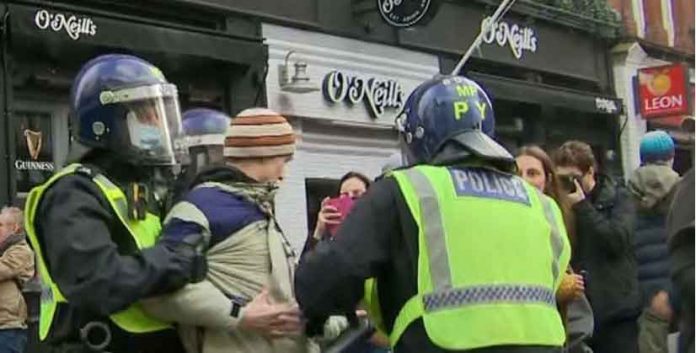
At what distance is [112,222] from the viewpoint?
370 centimetres

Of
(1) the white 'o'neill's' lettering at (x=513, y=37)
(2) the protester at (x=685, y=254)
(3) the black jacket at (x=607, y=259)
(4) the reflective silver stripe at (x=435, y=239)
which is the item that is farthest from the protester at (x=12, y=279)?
(1) the white 'o'neill's' lettering at (x=513, y=37)

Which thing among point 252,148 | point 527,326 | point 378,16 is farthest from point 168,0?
point 527,326

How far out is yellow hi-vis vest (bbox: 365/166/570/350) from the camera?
A: 11.8 ft

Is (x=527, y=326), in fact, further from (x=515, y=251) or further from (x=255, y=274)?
(x=255, y=274)

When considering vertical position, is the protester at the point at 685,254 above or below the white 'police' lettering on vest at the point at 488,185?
below

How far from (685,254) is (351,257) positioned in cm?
92

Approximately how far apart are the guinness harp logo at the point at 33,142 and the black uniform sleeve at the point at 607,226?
5820mm

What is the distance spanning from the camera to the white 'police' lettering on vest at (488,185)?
3697 millimetres

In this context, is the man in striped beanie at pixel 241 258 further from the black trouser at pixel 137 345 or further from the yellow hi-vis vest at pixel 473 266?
the yellow hi-vis vest at pixel 473 266

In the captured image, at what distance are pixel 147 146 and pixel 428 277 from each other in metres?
0.97

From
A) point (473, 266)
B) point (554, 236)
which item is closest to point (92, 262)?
point (473, 266)

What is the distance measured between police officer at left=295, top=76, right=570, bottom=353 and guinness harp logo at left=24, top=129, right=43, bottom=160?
7.55 meters

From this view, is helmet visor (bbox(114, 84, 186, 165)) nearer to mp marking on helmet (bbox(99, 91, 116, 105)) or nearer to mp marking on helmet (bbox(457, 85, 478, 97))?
mp marking on helmet (bbox(99, 91, 116, 105))

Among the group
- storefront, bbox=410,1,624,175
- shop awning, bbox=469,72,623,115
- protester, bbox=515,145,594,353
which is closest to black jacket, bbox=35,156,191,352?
protester, bbox=515,145,594,353
